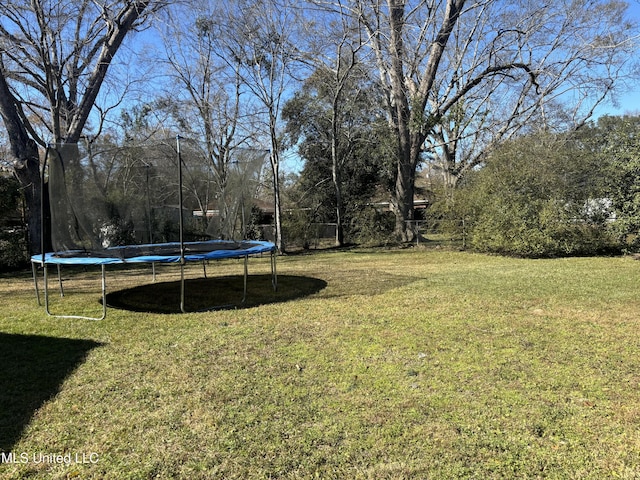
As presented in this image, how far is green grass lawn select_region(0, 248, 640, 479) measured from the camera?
2.04 m

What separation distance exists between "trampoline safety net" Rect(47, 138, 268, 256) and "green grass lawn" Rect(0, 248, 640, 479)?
4.29ft

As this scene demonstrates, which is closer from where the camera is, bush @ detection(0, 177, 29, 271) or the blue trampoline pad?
the blue trampoline pad

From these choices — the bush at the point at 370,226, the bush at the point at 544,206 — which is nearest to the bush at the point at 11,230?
the bush at the point at 370,226

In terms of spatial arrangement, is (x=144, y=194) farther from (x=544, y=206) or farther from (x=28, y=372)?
(x=544, y=206)

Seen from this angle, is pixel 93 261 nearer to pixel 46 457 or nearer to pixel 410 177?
pixel 46 457

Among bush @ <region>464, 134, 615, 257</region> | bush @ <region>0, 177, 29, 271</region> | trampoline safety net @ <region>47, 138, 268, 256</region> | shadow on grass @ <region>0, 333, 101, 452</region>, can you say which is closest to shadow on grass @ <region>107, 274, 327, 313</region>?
trampoline safety net @ <region>47, 138, 268, 256</region>

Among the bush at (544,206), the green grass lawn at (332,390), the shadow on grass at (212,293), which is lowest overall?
the green grass lawn at (332,390)

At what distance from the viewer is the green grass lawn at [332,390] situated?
204 centimetres

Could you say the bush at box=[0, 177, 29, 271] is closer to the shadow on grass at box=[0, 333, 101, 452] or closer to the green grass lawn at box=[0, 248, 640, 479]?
the green grass lawn at box=[0, 248, 640, 479]

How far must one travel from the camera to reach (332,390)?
2.81 meters

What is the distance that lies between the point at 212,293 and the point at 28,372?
3.43 metres

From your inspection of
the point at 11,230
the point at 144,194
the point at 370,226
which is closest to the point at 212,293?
the point at 144,194

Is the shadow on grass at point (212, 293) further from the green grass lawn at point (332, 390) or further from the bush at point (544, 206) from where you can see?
the bush at point (544, 206)

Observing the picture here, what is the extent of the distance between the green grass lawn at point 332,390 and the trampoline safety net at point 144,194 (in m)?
1.31
